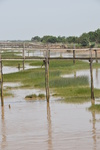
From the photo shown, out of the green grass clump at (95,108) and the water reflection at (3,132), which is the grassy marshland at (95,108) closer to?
the green grass clump at (95,108)

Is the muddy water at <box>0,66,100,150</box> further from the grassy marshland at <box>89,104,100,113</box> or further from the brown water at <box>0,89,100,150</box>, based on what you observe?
the grassy marshland at <box>89,104,100,113</box>

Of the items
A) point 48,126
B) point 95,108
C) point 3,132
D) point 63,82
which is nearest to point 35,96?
point 95,108

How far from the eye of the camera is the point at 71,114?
21141mm

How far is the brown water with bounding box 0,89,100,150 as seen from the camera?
15898 millimetres

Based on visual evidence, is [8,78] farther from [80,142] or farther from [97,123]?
[80,142]

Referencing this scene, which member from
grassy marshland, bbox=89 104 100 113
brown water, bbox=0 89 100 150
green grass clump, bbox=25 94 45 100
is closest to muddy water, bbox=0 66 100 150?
brown water, bbox=0 89 100 150

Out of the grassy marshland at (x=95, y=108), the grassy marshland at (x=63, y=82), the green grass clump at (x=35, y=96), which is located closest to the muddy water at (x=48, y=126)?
the grassy marshland at (x=95, y=108)

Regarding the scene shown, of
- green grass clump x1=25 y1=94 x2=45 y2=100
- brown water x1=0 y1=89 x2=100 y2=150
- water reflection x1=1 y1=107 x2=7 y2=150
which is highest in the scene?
green grass clump x1=25 y1=94 x2=45 y2=100

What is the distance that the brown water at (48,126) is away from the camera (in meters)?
15.9

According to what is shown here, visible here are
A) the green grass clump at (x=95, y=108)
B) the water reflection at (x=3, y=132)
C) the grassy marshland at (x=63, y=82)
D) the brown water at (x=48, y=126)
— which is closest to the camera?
the brown water at (x=48, y=126)

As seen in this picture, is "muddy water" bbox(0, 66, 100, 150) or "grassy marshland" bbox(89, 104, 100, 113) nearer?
"muddy water" bbox(0, 66, 100, 150)

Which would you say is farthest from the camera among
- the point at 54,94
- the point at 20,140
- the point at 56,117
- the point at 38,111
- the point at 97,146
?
the point at 54,94

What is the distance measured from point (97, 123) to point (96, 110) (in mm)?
2389

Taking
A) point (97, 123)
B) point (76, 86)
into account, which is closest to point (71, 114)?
point (97, 123)
